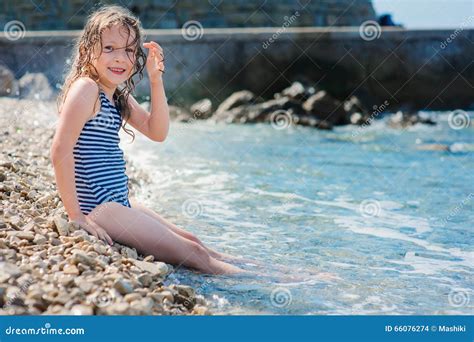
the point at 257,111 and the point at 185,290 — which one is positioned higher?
the point at 257,111

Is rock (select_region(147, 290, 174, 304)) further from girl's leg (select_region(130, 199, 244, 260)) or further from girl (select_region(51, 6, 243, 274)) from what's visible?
girl's leg (select_region(130, 199, 244, 260))

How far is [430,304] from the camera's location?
11.3 feet

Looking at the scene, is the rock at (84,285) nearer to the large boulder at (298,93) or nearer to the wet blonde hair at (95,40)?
the wet blonde hair at (95,40)

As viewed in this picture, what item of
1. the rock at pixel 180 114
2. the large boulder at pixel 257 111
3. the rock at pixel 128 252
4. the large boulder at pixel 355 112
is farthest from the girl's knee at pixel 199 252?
the large boulder at pixel 355 112

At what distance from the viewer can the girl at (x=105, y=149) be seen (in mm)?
3512

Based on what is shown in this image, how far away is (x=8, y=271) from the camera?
288 centimetres

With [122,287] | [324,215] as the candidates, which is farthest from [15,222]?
[324,215]

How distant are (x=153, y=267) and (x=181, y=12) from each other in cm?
1715

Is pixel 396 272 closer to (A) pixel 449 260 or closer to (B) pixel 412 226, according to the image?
(A) pixel 449 260

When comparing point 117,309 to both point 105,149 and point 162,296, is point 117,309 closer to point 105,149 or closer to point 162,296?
point 162,296

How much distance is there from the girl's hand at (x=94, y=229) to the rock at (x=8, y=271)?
572mm

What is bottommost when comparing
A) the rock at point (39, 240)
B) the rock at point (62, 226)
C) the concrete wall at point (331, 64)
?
the rock at point (39, 240)
